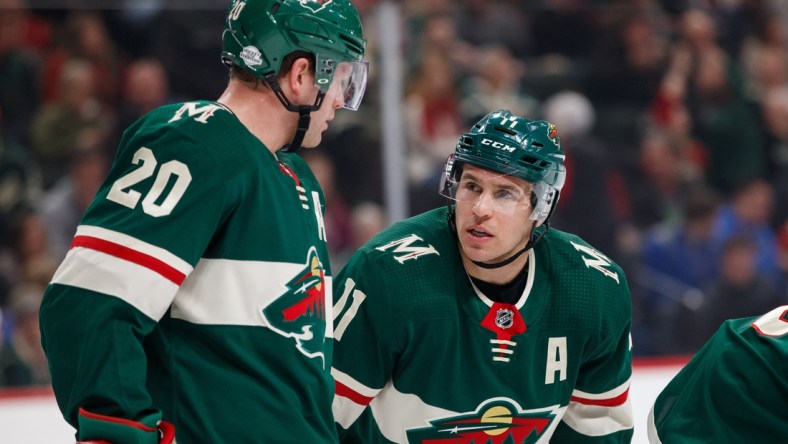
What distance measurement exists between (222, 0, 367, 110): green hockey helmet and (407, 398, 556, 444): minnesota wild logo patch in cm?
85

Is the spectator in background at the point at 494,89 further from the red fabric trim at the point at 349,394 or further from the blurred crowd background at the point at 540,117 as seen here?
the red fabric trim at the point at 349,394

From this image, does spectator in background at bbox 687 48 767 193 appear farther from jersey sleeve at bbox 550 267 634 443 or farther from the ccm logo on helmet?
the ccm logo on helmet

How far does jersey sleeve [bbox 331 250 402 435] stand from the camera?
2.25 metres

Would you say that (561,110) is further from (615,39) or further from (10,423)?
(10,423)

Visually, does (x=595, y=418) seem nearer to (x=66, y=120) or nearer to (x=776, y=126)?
(x=66, y=120)

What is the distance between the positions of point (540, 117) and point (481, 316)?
9.39 feet

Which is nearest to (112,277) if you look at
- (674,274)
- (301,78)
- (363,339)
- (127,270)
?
(127,270)

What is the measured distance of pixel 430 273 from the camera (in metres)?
2.30

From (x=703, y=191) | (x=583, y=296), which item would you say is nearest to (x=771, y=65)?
(x=703, y=191)

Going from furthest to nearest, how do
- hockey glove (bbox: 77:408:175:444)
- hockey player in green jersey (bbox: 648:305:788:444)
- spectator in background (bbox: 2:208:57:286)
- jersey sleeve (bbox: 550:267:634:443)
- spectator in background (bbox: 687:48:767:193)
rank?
spectator in background (bbox: 687:48:767:193)
spectator in background (bbox: 2:208:57:286)
jersey sleeve (bbox: 550:267:634:443)
hockey player in green jersey (bbox: 648:305:788:444)
hockey glove (bbox: 77:408:175:444)

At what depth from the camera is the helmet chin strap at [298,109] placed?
1704 millimetres

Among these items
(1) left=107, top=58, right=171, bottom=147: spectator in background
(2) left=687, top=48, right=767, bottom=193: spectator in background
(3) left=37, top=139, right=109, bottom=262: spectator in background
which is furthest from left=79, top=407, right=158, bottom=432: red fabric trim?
(2) left=687, top=48, right=767, bottom=193: spectator in background

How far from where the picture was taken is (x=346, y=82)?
6.00ft

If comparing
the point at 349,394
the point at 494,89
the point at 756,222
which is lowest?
the point at 756,222
